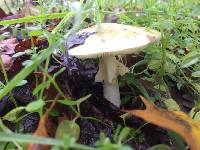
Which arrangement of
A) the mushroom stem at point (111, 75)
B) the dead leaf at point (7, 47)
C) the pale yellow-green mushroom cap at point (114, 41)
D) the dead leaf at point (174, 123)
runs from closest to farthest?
the dead leaf at point (174, 123) < the pale yellow-green mushroom cap at point (114, 41) < the mushroom stem at point (111, 75) < the dead leaf at point (7, 47)

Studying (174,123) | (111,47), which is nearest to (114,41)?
(111,47)

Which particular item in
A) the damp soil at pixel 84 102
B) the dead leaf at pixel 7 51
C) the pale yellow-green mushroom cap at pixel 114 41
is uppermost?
the pale yellow-green mushroom cap at pixel 114 41

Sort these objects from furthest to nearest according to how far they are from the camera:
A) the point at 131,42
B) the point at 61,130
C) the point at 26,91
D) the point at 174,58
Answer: the point at 174,58, the point at 26,91, the point at 131,42, the point at 61,130

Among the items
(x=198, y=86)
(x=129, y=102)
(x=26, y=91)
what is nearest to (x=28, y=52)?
(x=26, y=91)

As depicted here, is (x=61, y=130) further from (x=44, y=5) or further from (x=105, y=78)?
(x=44, y=5)

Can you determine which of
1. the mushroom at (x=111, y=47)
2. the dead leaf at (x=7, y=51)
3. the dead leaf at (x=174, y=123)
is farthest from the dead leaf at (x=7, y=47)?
the dead leaf at (x=174, y=123)

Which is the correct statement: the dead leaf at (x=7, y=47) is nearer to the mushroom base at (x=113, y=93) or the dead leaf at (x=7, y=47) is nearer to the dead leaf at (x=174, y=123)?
the mushroom base at (x=113, y=93)

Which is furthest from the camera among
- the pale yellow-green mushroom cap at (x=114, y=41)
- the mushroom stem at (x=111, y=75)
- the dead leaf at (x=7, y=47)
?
the dead leaf at (x=7, y=47)
